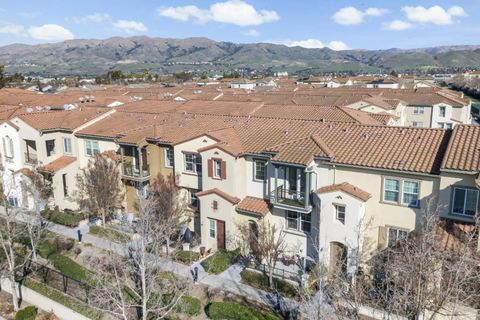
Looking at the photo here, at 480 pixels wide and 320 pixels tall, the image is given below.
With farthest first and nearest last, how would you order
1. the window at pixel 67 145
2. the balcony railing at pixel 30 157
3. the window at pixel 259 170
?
the balcony railing at pixel 30 157
the window at pixel 67 145
the window at pixel 259 170

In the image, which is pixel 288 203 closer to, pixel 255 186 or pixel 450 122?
pixel 255 186

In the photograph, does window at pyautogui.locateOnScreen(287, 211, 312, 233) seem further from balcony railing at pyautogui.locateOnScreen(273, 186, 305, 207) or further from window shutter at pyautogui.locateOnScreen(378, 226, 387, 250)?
window shutter at pyautogui.locateOnScreen(378, 226, 387, 250)

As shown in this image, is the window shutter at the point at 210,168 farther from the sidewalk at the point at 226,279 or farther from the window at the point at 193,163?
the sidewalk at the point at 226,279

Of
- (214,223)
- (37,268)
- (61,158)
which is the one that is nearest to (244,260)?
(214,223)

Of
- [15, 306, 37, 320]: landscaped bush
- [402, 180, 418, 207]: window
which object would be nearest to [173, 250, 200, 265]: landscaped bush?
[15, 306, 37, 320]: landscaped bush

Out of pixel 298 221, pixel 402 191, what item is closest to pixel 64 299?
pixel 298 221

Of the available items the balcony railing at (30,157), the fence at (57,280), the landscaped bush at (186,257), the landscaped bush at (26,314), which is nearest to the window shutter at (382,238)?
the landscaped bush at (186,257)

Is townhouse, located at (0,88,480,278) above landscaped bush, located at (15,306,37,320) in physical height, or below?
above
